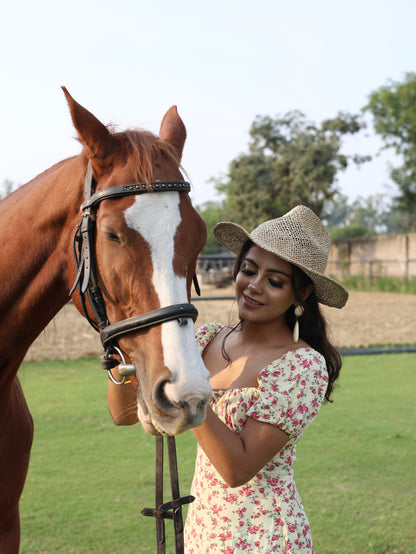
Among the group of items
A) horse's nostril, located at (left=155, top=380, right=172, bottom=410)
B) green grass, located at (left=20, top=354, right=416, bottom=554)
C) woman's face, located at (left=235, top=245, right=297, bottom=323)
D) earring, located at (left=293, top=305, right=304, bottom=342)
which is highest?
woman's face, located at (left=235, top=245, right=297, bottom=323)

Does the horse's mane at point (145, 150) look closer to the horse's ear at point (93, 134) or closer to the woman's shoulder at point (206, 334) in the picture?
the horse's ear at point (93, 134)

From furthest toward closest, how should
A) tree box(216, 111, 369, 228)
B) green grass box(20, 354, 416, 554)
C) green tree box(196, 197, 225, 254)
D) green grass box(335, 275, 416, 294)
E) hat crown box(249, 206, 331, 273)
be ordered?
tree box(216, 111, 369, 228) → green grass box(335, 275, 416, 294) → green grass box(20, 354, 416, 554) → green tree box(196, 197, 225, 254) → hat crown box(249, 206, 331, 273)

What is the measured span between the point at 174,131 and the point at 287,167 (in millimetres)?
31575

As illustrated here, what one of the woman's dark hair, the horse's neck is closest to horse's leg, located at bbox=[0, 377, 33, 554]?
the horse's neck

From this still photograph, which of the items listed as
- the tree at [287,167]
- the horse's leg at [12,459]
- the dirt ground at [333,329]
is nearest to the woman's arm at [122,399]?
the horse's leg at [12,459]

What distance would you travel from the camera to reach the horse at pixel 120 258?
1.23 metres

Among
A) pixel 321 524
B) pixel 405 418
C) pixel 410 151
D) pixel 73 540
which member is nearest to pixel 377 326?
pixel 405 418

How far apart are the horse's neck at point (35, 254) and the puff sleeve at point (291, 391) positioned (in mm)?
707

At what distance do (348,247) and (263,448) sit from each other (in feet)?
90.1

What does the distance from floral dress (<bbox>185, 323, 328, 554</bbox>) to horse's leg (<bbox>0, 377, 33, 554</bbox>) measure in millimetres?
706

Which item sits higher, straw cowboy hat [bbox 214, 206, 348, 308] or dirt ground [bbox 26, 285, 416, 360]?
straw cowboy hat [bbox 214, 206, 348, 308]

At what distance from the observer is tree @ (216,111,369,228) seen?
30.9m

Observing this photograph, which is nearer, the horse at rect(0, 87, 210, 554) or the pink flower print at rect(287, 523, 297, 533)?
the horse at rect(0, 87, 210, 554)

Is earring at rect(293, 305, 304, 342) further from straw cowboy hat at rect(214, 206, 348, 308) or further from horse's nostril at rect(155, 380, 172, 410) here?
horse's nostril at rect(155, 380, 172, 410)
